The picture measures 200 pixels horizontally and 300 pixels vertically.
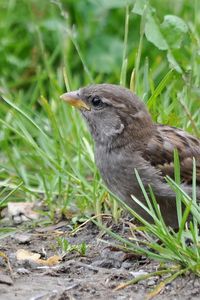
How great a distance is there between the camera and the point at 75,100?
5.51 metres

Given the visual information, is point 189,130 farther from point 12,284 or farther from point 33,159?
point 12,284

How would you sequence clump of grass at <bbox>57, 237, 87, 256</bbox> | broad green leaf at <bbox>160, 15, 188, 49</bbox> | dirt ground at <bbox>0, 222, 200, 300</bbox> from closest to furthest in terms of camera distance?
dirt ground at <bbox>0, 222, 200, 300</bbox>, clump of grass at <bbox>57, 237, 87, 256</bbox>, broad green leaf at <bbox>160, 15, 188, 49</bbox>

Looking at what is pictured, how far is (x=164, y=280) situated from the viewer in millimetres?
4297

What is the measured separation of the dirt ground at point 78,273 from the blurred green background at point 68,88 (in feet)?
0.89

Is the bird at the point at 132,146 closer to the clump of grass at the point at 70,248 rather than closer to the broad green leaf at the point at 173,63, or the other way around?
the clump of grass at the point at 70,248

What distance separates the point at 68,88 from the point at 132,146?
786 millimetres

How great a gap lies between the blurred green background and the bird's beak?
179 mm

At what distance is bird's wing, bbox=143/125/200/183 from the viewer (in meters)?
5.26

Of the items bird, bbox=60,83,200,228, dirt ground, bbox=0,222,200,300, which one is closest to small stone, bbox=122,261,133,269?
dirt ground, bbox=0,222,200,300

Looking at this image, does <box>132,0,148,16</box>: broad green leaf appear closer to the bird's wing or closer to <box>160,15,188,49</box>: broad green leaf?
<box>160,15,188,49</box>: broad green leaf

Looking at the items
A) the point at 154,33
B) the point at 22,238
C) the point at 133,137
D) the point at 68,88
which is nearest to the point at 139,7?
the point at 154,33

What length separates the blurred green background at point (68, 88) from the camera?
18.6 ft

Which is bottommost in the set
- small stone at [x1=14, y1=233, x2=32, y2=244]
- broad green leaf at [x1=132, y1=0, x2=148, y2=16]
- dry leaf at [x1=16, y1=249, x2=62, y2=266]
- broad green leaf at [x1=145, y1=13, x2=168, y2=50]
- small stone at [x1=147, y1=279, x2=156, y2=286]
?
small stone at [x1=14, y1=233, x2=32, y2=244]

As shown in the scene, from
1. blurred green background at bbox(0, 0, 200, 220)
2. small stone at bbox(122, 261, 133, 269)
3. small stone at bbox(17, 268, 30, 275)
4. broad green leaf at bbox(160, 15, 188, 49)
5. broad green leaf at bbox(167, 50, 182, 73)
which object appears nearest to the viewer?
small stone at bbox(17, 268, 30, 275)
